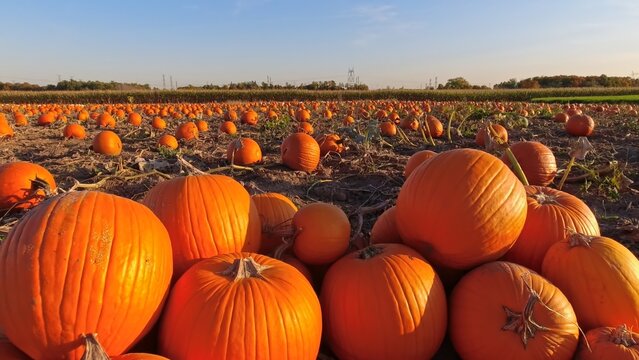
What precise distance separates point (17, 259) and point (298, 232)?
3.94 feet

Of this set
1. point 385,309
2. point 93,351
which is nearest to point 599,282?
point 385,309

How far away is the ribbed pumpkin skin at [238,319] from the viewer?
1647 mm

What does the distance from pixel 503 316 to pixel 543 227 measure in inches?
26.7

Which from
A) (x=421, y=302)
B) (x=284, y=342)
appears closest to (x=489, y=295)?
(x=421, y=302)

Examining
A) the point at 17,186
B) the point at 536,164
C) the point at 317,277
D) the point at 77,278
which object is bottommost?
the point at 317,277

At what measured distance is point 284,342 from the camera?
1.71 metres

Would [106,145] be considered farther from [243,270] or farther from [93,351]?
[93,351]

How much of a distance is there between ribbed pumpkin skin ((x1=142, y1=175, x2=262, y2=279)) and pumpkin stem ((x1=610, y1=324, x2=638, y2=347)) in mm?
1619

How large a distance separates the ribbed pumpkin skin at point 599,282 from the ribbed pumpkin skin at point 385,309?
1.94ft

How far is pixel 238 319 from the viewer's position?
5.43 feet

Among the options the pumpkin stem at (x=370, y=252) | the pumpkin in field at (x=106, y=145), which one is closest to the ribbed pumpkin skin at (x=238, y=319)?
the pumpkin stem at (x=370, y=252)

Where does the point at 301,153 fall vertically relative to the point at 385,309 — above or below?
above

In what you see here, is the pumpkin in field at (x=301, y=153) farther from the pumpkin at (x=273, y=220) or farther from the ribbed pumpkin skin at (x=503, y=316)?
the ribbed pumpkin skin at (x=503, y=316)

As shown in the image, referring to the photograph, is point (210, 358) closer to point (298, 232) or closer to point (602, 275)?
point (298, 232)
